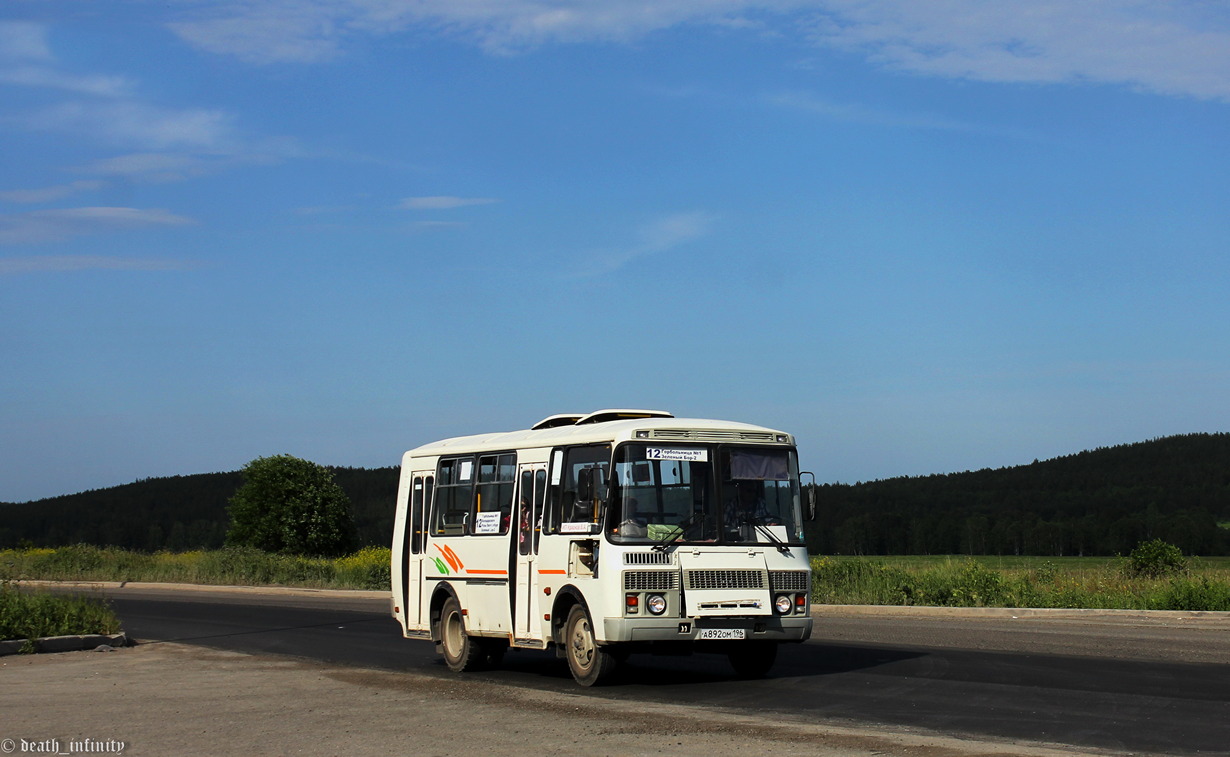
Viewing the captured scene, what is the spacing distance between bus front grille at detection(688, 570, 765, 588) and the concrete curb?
10.2 m

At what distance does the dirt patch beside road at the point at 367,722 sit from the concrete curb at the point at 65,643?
2.24 m

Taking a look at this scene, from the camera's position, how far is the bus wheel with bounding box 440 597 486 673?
16188mm

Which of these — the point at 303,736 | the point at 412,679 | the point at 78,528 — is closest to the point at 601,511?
the point at 412,679

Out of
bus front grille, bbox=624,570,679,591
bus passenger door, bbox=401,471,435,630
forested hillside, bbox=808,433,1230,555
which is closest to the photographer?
bus front grille, bbox=624,570,679,591

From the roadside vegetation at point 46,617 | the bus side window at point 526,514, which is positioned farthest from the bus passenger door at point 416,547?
the roadside vegetation at point 46,617

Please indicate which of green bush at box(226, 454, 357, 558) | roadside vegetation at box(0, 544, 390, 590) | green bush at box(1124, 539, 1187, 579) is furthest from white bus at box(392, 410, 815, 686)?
green bush at box(226, 454, 357, 558)

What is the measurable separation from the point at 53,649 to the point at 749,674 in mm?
10266

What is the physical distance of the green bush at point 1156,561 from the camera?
27.5 meters

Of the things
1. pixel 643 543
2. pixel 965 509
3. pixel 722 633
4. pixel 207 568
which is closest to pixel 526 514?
pixel 643 543

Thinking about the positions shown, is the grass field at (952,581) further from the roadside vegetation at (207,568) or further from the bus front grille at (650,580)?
the bus front grille at (650,580)

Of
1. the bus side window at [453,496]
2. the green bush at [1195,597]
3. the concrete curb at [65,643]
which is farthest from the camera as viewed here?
the green bush at [1195,597]

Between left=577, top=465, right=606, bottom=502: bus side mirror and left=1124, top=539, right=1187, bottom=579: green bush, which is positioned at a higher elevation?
left=577, top=465, right=606, bottom=502: bus side mirror

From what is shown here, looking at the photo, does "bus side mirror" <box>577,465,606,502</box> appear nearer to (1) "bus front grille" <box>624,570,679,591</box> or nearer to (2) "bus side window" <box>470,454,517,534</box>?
(1) "bus front grille" <box>624,570,679,591</box>

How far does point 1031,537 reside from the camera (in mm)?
92312
